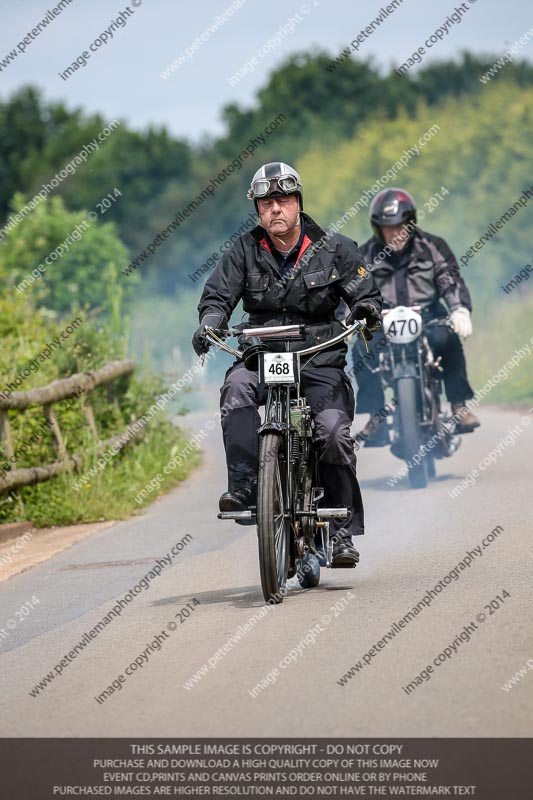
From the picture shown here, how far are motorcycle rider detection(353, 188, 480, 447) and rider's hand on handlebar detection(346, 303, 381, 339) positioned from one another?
5.24 meters

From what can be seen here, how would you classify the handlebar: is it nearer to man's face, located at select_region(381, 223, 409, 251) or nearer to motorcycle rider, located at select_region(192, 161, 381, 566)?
motorcycle rider, located at select_region(192, 161, 381, 566)

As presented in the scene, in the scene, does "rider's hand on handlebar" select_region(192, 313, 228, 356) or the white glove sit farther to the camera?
the white glove

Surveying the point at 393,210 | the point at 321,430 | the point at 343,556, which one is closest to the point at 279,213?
the point at 321,430

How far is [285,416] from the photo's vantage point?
7.41m

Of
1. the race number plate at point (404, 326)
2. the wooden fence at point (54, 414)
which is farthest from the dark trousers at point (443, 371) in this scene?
the wooden fence at point (54, 414)

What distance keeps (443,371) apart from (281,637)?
739cm

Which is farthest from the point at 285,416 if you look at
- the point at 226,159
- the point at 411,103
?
the point at 226,159

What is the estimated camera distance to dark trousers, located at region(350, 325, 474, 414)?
43.6ft

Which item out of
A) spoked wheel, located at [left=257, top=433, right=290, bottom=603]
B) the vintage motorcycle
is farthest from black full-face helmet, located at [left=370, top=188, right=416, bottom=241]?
spoked wheel, located at [left=257, top=433, right=290, bottom=603]

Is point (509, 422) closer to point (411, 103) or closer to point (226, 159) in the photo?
point (411, 103)

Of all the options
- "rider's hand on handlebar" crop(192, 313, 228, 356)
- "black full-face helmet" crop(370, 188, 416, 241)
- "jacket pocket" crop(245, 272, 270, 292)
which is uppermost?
"black full-face helmet" crop(370, 188, 416, 241)

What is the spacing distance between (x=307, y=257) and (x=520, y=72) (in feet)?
233

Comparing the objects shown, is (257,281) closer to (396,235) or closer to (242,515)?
(242,515)
